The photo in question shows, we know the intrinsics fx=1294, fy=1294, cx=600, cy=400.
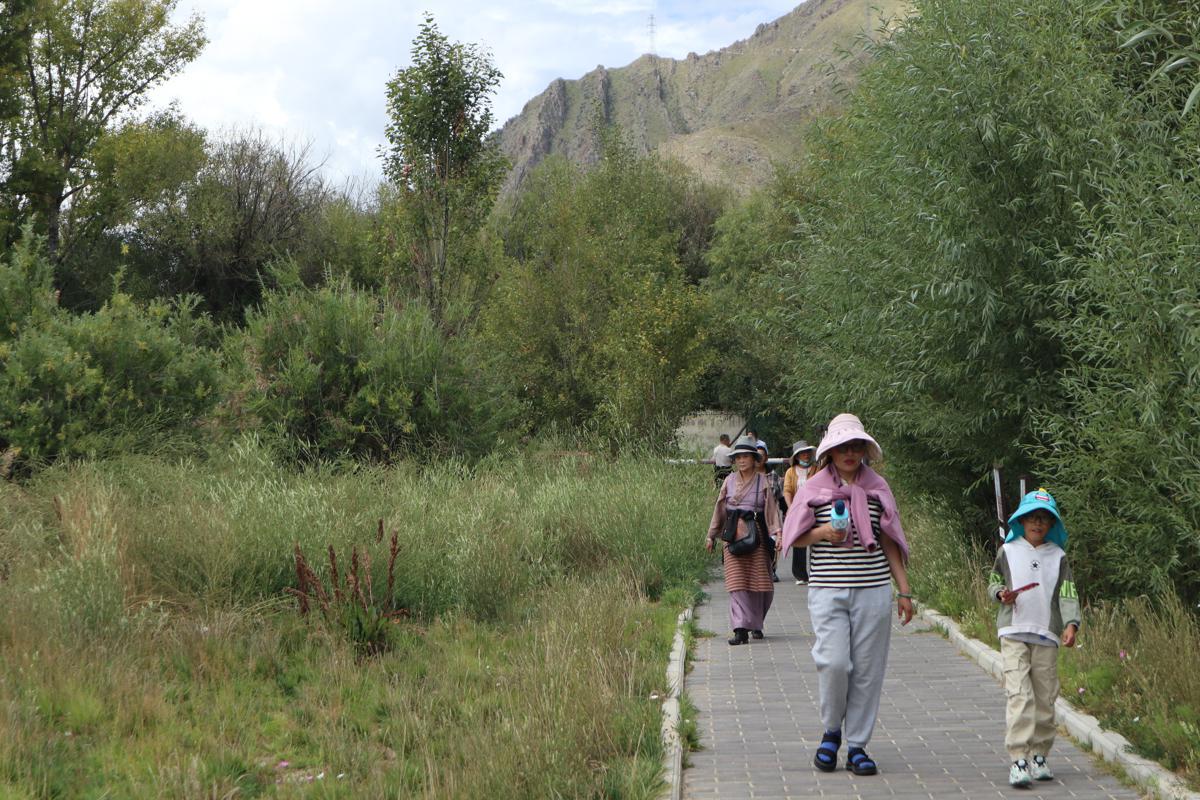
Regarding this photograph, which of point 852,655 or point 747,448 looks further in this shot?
point 747,448

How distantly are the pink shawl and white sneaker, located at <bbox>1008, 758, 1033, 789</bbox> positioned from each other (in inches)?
49.8

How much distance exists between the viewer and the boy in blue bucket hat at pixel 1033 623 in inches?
283

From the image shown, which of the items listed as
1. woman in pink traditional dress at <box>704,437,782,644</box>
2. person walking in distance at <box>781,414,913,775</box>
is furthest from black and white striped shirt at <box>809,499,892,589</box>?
woman in pink traditional dress at <box>704,437,782,644</box>

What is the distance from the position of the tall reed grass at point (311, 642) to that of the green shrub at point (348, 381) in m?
3.93

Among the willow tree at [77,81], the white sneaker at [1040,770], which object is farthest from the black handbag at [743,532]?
the willow tree at [77,81]

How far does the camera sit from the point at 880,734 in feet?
28.2

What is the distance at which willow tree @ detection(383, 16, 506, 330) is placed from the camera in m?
27.8

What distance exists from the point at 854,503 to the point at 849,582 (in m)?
0.45

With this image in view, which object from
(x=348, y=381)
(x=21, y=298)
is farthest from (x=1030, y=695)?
(x=21, y=298)

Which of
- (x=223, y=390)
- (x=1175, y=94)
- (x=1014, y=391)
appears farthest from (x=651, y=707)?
(x=223, y=390)

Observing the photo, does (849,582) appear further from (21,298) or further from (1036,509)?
(21,298)

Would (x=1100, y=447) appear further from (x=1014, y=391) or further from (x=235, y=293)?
(x=235, y=293)

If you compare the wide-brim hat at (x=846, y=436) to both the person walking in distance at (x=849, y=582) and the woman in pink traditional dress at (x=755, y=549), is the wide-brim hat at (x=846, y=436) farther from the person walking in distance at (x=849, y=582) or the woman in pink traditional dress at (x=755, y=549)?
the woman in pink traditional dress at (x=755, y=549)

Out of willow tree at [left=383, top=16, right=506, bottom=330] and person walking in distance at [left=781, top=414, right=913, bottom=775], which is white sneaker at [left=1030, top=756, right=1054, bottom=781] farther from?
willow tree at [left=383, top=16, right=506, bottom=330]
